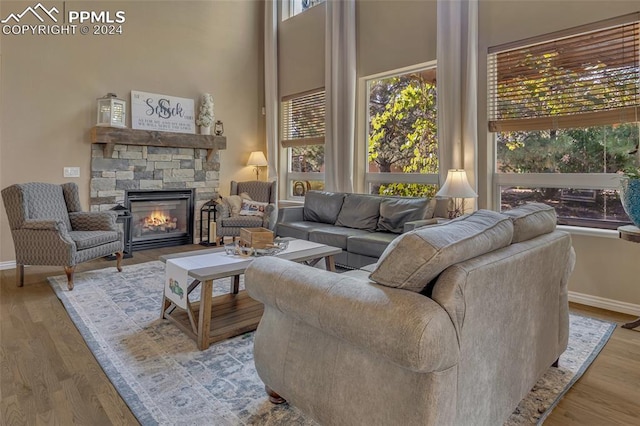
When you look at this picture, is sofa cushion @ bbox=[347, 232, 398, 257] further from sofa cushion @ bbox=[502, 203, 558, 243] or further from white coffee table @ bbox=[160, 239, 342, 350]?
sofa cushion @ bbox=[502, 203, 558, 243]

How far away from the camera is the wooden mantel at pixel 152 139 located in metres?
4.92

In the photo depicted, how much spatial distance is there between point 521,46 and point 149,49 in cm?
465

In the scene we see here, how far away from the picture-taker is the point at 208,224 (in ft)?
19.4

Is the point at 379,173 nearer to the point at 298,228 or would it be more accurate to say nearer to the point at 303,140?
the point at 298,228

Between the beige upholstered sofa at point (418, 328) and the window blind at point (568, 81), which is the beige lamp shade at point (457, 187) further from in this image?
the beige upholstered sofa at point (418, 328)

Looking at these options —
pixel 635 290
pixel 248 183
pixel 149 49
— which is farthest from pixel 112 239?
pixel 635 290

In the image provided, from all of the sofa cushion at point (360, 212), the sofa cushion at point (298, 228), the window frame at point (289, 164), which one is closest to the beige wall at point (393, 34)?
the window frame at point (289, 164)

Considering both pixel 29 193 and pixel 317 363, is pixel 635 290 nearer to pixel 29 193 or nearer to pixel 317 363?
pixel 317 363

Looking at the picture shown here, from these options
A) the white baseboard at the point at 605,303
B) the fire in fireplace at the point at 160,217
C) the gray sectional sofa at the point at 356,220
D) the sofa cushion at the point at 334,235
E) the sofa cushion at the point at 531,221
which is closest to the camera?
the sofa cushion at the point at 531,221

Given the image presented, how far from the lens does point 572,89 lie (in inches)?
135

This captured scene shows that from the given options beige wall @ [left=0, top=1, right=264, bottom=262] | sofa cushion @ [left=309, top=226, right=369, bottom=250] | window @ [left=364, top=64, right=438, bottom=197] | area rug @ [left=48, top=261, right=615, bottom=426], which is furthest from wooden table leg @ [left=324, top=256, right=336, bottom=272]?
beige wall @ [left=0, top=1, right=264, bottom=262]

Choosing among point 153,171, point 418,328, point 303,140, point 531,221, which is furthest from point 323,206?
point 418,328

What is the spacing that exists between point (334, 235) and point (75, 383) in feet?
8.68

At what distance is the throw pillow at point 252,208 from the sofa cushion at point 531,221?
398cm
